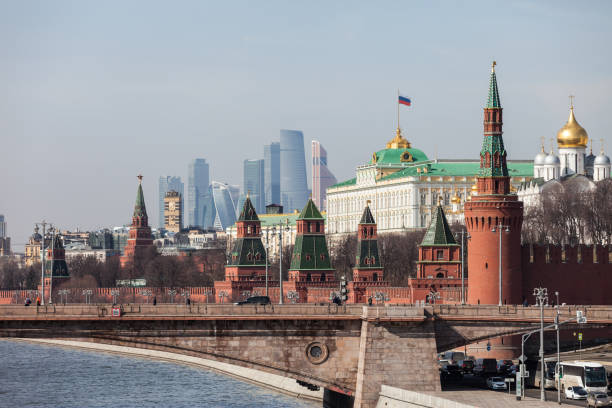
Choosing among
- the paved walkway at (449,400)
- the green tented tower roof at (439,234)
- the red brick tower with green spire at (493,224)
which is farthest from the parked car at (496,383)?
the green tented tower roof at (439,234)

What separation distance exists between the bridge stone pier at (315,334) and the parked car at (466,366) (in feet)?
57.3

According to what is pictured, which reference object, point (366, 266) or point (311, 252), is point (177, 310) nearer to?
point (366, 266)

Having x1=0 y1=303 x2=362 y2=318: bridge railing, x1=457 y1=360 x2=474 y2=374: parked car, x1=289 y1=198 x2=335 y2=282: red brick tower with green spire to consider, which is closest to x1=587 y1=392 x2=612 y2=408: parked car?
x1=0 y1=303 x2=362 y2=318: bridge railing

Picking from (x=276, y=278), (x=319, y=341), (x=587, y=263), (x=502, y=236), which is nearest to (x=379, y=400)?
(x=319, y=341)

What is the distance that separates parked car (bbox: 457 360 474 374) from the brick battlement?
17.9m

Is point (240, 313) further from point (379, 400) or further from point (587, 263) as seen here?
point (587, 263)

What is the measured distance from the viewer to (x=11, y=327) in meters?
82.3

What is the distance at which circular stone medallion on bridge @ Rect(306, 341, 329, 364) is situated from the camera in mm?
84938

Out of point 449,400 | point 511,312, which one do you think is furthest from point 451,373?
point 449,400

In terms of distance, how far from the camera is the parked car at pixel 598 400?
8018 cm

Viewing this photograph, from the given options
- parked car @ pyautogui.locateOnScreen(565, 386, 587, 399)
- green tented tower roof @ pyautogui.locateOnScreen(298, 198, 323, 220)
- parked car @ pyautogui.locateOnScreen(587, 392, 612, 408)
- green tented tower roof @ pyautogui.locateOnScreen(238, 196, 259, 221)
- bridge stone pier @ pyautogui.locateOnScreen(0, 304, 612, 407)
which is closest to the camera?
parked car @ pyautogui.locateOnScreen(587, 392, 612, 408)

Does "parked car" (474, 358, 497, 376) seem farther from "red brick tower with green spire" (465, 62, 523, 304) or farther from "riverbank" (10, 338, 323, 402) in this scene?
"red brick tower with green spire" (465, 62, 523, 304)

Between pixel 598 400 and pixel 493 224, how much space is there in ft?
127

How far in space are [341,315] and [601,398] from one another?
46.9 feet
